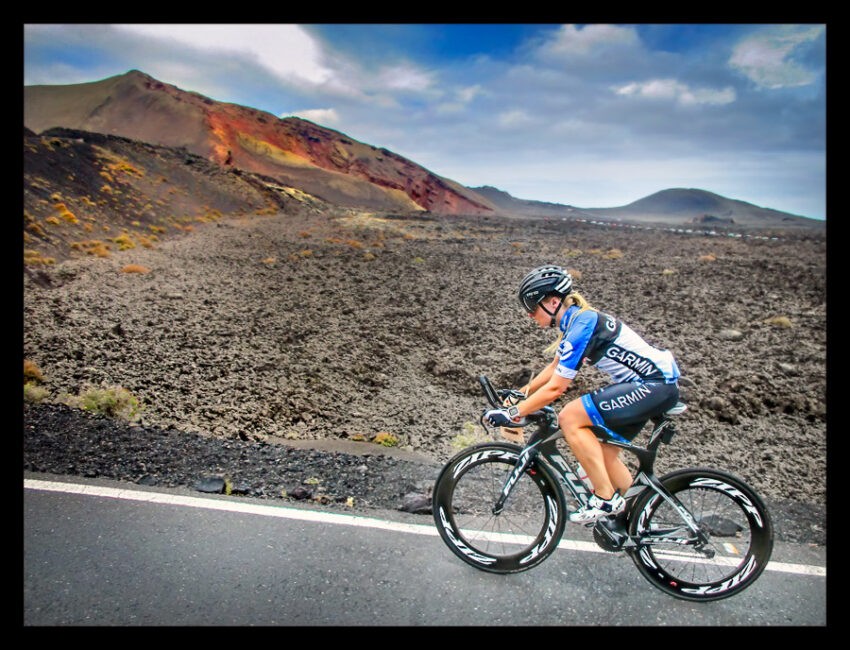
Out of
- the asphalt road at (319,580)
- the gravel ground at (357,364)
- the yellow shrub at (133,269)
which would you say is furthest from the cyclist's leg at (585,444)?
the yellow shrub at (133,269)

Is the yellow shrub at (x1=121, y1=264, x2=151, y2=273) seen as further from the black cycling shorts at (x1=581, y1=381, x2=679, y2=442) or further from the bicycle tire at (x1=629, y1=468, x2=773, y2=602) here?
the bicycle tire at (x1=629, y1=468, x2=773, y2=602)

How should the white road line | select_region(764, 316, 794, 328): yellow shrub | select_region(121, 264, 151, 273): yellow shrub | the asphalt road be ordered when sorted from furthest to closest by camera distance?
select_region(121, 264, 151, 273): yellow shrub
select_region(764, 316, 794, 328): yellow shrub
the white road line
the asphalt road

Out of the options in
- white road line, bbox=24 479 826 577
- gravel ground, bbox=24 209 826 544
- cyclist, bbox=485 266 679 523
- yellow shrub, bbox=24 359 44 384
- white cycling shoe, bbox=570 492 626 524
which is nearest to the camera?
cyclist, bbox=485 266 679 523

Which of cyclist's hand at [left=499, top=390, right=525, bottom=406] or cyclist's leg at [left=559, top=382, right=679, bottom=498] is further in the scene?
cyclist's hand at [left=499, top=390, right=525, bottom=406]

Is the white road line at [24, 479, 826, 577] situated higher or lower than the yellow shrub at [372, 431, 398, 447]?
higher

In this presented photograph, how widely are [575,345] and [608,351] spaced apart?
243 mm

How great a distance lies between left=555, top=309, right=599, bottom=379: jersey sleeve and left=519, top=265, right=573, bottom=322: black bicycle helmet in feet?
0.70

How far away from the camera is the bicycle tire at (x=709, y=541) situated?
9.81 ft

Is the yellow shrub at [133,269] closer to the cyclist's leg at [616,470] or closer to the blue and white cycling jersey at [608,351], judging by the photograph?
the blue and white cycling jersey at [608,351]

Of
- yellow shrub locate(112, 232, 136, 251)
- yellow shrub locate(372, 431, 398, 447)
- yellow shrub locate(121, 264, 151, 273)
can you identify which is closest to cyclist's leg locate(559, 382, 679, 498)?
yellow shrub locate(372, 431, 398, 447)

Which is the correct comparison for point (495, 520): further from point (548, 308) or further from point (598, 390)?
point (548, 308)

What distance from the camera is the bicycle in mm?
3039

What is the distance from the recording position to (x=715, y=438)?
6.99 m

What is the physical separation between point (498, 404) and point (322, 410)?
492cm
